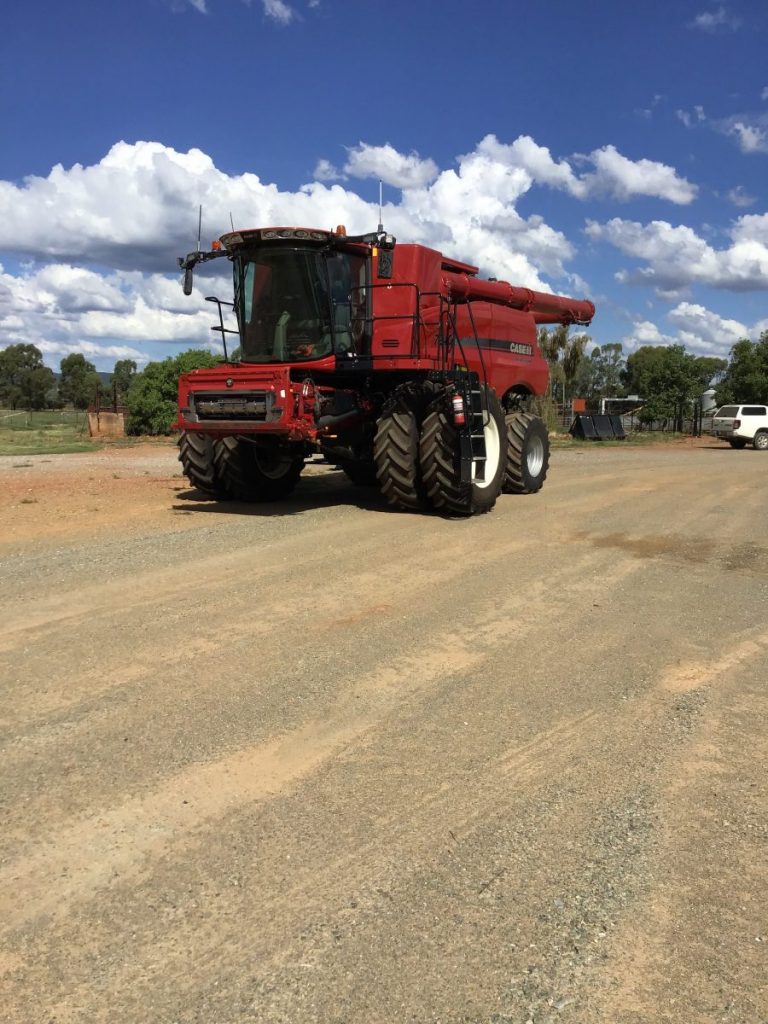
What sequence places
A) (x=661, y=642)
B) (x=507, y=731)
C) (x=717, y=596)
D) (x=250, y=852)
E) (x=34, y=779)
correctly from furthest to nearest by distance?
(x=717, y=596) < (x=661, y=642) < (x=507, y=731) < (x=34, y=779) < (x=250, y=852)

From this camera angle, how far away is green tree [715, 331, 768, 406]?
1838 inches

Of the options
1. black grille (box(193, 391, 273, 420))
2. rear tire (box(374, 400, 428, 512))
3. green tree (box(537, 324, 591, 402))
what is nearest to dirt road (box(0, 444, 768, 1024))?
black grille (box(193, 391, 273, 420))

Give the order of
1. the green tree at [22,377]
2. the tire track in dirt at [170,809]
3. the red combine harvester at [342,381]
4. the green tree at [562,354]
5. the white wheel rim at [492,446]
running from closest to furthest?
the tire track in dirt at [170,809]
the red combine harvester at [342,381]
the white wheel rim at [492,446]
the green tree at [562,354]
the green tree at [22,377]

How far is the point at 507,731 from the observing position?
3887 mm

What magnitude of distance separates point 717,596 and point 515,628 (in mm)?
2139

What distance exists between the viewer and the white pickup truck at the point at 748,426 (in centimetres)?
3005

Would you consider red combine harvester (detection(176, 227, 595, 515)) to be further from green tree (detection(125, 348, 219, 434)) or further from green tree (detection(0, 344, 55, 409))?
green tree (detection(0, 344, 55, 409))

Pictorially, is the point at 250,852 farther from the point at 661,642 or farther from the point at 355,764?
the point at 661,642

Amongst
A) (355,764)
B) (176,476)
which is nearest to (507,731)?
(355,764)

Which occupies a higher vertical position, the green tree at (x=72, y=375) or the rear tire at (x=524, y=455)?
the green tree at (x=72, y=375)

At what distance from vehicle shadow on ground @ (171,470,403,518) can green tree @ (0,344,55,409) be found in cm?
9968

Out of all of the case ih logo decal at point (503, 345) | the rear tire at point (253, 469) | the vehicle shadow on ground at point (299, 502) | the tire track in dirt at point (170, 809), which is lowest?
the tire track in dirt at point (170, 809)

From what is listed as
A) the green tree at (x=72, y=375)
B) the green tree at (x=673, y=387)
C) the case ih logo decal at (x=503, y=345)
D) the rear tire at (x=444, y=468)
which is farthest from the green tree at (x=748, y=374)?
the green tree at (x=72, y=375)

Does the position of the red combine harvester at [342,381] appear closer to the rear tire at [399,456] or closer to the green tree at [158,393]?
the rear tire at [399,456]
